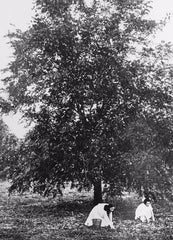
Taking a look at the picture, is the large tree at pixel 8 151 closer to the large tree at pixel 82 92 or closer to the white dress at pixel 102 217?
the large tree at pixel 82 92

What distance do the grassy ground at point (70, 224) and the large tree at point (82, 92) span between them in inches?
67.1

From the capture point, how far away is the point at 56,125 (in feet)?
79.0

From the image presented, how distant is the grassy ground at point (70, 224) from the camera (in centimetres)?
1599

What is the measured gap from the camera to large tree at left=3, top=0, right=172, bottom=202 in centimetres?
2333

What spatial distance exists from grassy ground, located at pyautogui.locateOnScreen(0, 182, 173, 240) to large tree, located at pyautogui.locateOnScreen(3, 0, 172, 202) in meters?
1.71

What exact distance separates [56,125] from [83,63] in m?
3.76

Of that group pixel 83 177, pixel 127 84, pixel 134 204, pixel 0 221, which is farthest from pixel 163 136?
pixel 0 221

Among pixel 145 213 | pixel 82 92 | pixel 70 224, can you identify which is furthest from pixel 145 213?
pixel 82 92

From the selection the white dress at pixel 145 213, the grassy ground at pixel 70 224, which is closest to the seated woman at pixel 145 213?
the white dress at pixel 145 213

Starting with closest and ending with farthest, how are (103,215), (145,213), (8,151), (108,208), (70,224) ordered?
(103,215)
(108,208)
(70,224)
(145,213)
(8,151)

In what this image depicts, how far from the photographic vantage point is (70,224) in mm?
19375

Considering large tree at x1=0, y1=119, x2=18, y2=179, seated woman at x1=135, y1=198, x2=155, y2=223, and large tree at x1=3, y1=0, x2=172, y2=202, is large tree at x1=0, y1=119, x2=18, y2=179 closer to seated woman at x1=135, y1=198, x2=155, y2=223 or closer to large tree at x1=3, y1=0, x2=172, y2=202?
large tree at x1=3, y1=0, x2=172, y2=202

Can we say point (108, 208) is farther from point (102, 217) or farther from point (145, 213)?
point (145, 213)

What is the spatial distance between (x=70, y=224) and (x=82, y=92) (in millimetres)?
7335
